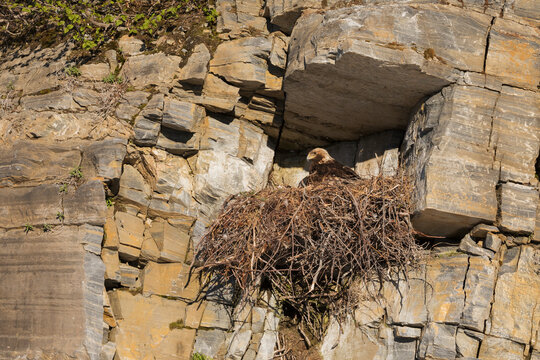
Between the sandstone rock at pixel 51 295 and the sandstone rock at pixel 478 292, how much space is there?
3865 millimetres

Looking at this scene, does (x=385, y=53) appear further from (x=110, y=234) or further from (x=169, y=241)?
(x=110, y=234)

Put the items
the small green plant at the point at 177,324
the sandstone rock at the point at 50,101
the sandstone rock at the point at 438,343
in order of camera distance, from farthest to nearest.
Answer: the sandstone rock at the point at 50,101 < the small green plant at the point at 177,324 < the sandstone rock at the point at 438,343

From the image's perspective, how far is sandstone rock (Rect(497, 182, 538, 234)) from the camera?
7.09 meters

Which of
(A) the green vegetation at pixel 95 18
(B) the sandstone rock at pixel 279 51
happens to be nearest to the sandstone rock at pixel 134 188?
(A) the green vegetation at pixel 95 18

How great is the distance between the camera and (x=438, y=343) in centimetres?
677

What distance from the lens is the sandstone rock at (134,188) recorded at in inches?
316

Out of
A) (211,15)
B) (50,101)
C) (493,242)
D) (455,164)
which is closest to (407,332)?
(493,242)

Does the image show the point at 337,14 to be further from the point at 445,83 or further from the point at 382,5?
the point at 445,83

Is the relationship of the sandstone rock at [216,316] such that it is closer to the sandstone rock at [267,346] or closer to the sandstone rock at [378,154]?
the sandstone rock at [267,346]

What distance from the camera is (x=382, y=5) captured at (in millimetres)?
8062

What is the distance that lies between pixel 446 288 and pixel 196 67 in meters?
4.33

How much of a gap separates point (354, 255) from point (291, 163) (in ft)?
9.37

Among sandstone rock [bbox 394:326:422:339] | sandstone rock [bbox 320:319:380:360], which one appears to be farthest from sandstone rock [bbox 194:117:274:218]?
sandstone rock [bbox 394:326:422:339]

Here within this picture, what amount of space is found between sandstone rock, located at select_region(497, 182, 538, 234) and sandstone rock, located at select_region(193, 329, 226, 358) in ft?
11.1
